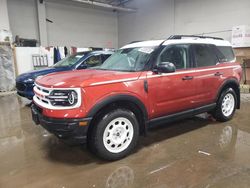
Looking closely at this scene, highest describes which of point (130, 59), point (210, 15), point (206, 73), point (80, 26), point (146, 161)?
point (80, 26)

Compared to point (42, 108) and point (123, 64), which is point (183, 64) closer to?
point (123, 64)

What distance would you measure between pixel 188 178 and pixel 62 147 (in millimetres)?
1881

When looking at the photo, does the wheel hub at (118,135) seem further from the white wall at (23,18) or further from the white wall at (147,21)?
the white wall at (23,18)

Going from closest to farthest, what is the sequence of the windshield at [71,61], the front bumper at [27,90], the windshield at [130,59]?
the windshield at [130,59] < the front bumper at [27,90] < the windshield at [71,61]

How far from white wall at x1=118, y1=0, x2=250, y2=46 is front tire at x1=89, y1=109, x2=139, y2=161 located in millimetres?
7867

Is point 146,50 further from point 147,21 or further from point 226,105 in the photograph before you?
point 147,21

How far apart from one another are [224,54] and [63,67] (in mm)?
4073

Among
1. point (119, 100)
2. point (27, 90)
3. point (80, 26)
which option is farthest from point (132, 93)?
point (80, 26)

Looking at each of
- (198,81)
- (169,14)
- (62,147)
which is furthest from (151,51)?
(169,14)

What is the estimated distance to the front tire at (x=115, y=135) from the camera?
2648mm

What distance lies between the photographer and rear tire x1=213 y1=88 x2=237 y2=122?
→ 416cm

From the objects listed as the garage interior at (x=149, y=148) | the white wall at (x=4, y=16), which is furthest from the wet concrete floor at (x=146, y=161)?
the white wall at (x=4, y=16)

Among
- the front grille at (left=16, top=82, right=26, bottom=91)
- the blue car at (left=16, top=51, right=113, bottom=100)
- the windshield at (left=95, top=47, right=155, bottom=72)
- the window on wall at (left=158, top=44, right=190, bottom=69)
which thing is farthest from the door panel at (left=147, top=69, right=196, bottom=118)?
the front grille at (left=16, top=82, right=26, bottom=91)

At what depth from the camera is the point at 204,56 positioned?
3855 mm
